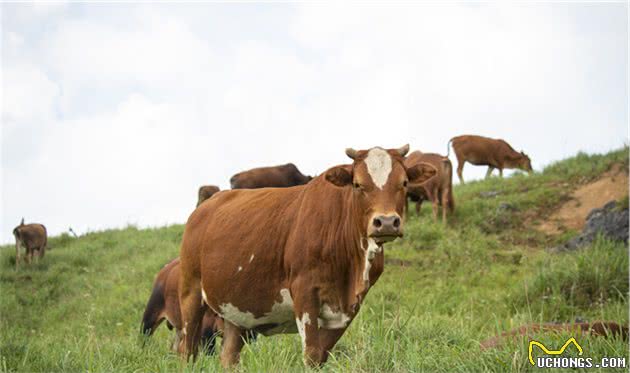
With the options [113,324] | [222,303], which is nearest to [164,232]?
[113,324]

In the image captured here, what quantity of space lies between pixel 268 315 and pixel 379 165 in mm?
1823

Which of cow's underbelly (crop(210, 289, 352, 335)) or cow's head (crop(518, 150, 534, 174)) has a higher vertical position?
cow's head (crop(518, 150, 534, 174))

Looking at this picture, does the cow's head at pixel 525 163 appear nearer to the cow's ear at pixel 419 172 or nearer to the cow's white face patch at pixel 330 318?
the cow's ear at pixel 419 172

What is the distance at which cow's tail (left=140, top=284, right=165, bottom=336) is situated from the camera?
33.6 feet

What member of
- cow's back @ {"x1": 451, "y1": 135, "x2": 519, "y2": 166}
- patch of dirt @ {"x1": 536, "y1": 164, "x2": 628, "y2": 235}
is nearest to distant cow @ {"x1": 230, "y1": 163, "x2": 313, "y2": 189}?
cow's back @ {"x1": 451, "y1": 135, "x2": 519, "y2": 166}

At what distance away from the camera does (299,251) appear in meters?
6.05

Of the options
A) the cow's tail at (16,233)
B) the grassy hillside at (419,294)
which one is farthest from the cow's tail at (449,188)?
the cow's tail at (16,233)

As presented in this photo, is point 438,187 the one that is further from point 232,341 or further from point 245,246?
point 245,246

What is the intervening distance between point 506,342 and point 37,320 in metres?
12.6

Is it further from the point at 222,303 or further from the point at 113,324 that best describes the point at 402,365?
the point at 113,324

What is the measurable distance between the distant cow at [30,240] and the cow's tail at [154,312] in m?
10.9

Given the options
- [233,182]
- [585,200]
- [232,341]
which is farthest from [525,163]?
[232,341]

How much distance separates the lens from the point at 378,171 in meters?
5.72

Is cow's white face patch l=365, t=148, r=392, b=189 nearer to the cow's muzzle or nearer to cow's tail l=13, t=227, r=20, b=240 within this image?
the cow's muzzle
